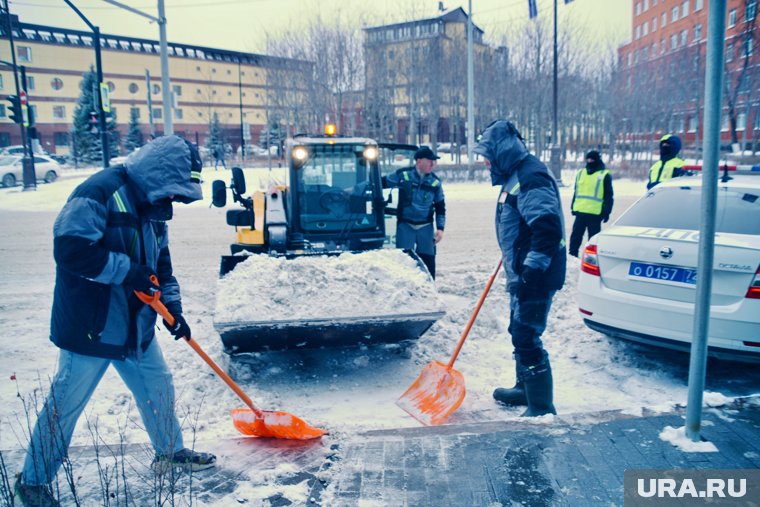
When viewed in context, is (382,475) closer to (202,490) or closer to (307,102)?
(202,490)

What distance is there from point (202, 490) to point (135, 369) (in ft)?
2.65

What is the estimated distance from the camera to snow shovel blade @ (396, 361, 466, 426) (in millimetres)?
4527

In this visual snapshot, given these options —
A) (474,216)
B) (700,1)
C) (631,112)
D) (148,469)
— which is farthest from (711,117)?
(700,1)

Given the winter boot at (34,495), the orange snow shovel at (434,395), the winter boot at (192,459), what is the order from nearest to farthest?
the winter boot at (34,495) → the winter boot at (192,459) → the orange snow shovel at (434,395)

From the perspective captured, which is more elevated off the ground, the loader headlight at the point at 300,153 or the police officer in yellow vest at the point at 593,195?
the loader headlight at the point at 300,153

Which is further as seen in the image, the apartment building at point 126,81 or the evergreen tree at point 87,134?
the apartment building at point 126,81

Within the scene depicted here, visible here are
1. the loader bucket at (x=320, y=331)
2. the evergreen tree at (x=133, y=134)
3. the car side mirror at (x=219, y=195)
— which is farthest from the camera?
the evergreen tree at (x=133, y=134)

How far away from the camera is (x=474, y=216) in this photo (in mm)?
15336

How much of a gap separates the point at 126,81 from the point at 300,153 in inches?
2763

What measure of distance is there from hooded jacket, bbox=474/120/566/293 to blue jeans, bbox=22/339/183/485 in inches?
98.3

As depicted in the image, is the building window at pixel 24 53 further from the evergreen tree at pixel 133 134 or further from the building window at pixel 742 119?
the building window at pixel 742 119

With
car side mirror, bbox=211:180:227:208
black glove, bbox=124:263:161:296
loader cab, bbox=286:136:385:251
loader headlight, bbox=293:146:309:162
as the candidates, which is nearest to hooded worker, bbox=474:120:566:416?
black glove, bbox=124:263:161:296

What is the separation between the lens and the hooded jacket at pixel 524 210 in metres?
4.04

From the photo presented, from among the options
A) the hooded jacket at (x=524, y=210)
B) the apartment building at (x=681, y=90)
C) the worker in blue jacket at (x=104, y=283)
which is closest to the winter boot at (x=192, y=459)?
the worker in blue jacket at (x=104, y=283)
